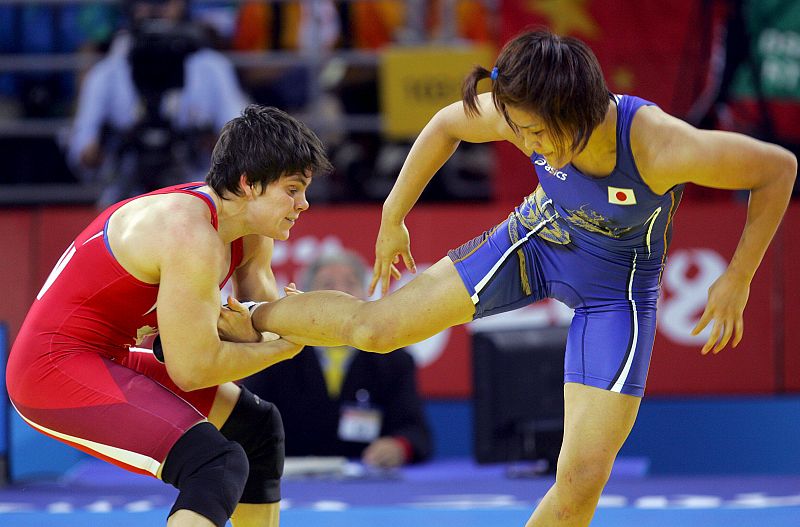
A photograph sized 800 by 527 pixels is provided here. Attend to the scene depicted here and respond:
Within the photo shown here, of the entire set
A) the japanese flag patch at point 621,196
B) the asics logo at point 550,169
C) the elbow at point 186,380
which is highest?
the asics logo at point 550,169

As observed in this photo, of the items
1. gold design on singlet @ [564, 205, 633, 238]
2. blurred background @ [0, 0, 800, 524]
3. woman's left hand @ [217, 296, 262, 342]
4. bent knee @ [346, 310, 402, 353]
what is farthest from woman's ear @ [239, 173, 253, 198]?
blurred background @ [0, 0, 800, 524]

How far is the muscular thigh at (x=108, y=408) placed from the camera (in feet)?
10.5

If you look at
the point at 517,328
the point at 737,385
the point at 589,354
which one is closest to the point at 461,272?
the point at 589,354

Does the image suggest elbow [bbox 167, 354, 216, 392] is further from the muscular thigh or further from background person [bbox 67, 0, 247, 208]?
background person [bbox 67, 0, 247, 208]

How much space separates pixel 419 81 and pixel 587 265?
318cm

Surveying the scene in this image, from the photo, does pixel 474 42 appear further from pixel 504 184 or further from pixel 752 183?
pixel 752 183

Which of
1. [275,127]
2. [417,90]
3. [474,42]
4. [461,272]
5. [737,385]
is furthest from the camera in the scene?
[474,42]

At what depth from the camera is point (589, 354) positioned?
356 cm

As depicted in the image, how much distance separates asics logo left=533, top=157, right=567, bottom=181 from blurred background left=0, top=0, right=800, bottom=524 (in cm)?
198

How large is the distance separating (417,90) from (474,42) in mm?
762

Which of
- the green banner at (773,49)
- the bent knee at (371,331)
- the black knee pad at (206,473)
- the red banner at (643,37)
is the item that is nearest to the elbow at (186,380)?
the black knee pad at (206,473)

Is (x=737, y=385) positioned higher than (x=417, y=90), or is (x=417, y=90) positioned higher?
(x=417, y=90)

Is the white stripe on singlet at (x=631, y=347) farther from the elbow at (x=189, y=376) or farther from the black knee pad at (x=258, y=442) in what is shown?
the elbow at (x=189, y=376)

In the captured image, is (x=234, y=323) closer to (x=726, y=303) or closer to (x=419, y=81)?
(x=726, y=303)
